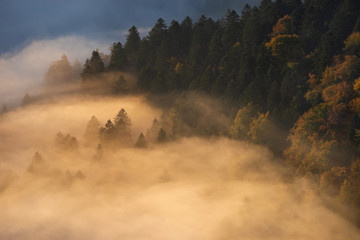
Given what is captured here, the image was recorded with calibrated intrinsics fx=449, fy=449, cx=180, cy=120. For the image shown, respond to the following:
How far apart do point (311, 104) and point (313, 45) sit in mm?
16207

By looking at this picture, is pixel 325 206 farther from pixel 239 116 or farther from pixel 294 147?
pixel 239 116

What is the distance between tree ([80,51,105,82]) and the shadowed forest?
412 millimetres

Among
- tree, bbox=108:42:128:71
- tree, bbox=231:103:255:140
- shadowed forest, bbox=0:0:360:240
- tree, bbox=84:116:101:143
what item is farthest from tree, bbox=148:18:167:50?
tree, bbox=231:103:255:140

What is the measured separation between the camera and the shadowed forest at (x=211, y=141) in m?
78.1

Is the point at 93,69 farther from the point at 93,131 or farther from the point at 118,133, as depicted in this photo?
the point at 118,133

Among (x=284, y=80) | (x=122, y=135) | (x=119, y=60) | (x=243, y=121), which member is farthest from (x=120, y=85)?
(x=284, y=80)

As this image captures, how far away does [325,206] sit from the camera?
249ft

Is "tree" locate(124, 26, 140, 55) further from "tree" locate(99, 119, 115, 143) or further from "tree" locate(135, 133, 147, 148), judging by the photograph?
"tree" locate(135, 133, 147, 148)

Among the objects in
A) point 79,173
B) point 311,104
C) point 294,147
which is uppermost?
point 311,104

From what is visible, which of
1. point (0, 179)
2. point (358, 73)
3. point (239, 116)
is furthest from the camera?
point (0, 179)

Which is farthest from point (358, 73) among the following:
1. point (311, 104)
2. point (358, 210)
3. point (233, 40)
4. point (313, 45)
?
point (233, 40)

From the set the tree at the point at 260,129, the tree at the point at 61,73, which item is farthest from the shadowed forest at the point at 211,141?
the tree at the point at 61,73

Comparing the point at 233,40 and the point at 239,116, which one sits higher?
the point at 233,40

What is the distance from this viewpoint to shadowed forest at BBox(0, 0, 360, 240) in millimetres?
78125
